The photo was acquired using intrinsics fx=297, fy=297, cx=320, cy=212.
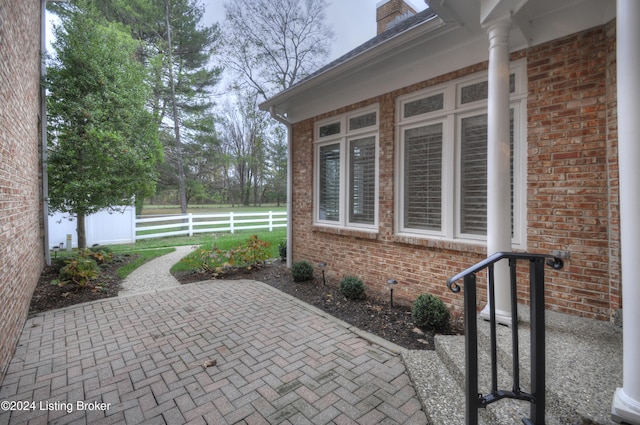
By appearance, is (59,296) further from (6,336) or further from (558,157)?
(558,157)

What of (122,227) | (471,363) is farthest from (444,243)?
(122,227)

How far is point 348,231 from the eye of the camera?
5109 millimetres

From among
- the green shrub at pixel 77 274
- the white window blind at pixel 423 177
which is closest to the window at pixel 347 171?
the white window blind at pixel 423 177

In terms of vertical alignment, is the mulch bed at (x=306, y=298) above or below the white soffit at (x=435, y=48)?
below

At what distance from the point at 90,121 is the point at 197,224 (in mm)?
6529

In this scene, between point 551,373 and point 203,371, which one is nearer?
point 551,373

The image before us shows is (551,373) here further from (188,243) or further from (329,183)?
(188,243)

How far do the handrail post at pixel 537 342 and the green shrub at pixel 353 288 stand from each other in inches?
114

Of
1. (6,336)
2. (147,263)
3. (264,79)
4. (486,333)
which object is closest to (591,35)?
(486,333)

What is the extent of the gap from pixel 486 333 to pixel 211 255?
551 centimetres

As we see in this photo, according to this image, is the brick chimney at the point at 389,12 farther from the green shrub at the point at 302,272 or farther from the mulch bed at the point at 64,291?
the mulch bed at the point at 64,291

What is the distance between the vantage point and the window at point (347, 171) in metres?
4.95

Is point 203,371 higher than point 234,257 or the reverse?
the reverse

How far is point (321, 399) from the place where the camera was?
90.7 inches
